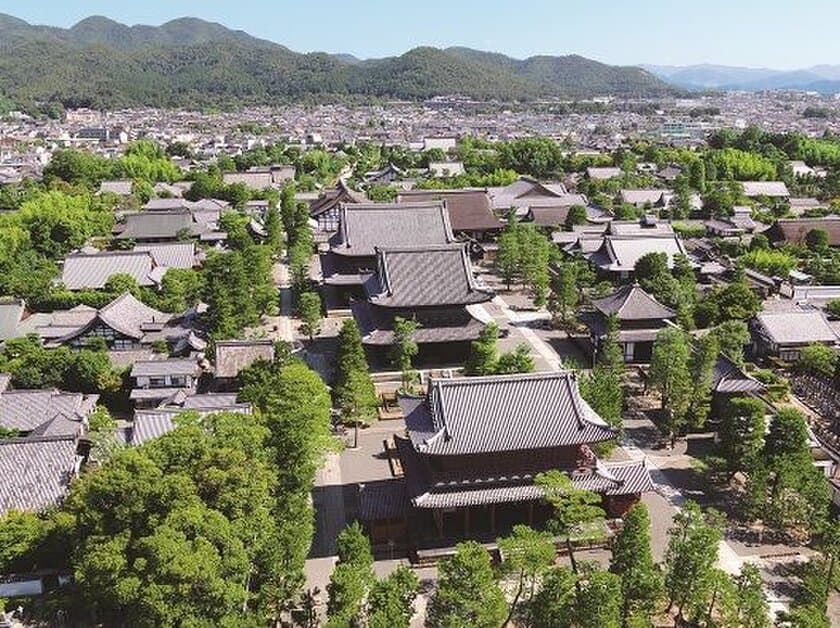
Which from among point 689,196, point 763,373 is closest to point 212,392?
point 763,373

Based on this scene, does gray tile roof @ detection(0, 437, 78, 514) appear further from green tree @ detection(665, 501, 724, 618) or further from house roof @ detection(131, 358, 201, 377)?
green tree @ detection(665, 501, 724, 618)

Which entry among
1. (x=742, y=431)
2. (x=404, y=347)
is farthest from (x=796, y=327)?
(x=404, y=347)

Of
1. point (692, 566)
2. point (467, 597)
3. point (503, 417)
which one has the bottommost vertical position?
point (692, 566)

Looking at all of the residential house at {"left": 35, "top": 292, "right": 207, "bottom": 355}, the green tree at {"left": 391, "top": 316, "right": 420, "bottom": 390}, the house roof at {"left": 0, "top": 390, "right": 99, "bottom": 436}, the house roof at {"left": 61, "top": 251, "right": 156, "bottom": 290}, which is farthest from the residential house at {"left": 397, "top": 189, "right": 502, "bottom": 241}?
the house roof at {"left": 0, "top": 390, "right": 99, "bottom": 436}

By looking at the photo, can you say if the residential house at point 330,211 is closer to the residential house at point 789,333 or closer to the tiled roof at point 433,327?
the tiled roof at point 433,327

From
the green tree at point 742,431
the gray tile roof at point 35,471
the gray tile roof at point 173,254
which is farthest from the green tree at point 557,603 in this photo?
the gray tile roof at point 173,254

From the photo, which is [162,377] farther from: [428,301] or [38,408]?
[428,301]
